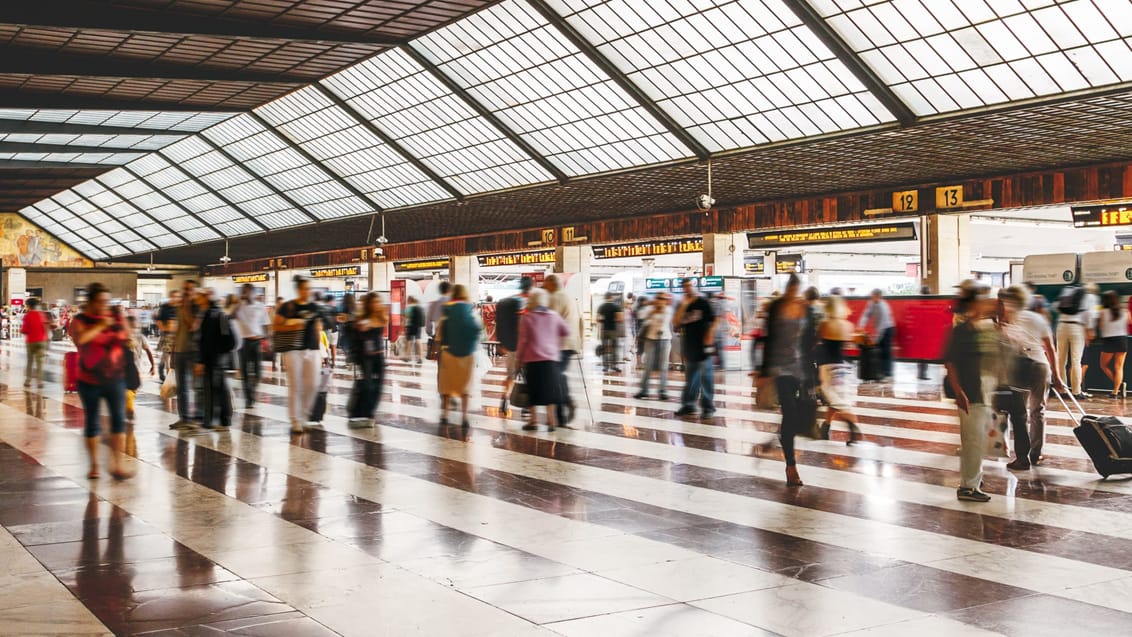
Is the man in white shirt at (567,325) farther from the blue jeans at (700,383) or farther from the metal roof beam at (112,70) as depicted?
the metal roof beam at (112,70)

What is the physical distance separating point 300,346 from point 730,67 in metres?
14.0

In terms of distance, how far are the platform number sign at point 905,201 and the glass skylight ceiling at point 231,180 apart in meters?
28.8

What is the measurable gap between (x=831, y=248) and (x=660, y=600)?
4112cm

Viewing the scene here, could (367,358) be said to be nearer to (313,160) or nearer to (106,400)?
(106,400)

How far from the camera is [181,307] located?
12.4 meters

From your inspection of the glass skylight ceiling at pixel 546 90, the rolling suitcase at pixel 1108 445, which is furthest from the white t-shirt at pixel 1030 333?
the glass skylight ceiling at pixel 546 90

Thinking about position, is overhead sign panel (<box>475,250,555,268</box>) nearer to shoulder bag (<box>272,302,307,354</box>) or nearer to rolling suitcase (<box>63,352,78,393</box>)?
rolling suitcase (<box>63,352,78,393</box>)

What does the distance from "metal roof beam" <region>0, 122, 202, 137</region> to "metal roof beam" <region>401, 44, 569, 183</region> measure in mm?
16359

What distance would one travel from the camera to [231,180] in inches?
1871

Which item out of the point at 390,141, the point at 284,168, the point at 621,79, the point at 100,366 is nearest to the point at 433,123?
the point at 390,141

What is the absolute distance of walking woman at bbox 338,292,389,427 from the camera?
12703 mm

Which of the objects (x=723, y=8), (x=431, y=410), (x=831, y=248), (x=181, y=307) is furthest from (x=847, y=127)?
(x=831, y=248)

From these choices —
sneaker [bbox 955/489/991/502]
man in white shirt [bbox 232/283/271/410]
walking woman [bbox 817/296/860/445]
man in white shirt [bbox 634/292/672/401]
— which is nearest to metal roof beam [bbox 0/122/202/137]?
man in white shirt [bbox 232/283/271/410]

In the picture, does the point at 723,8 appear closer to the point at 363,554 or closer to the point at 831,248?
the point at 363,554
